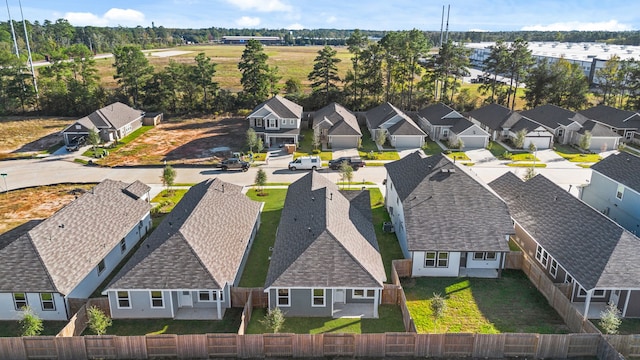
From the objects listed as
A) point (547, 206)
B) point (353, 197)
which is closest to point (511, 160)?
point (547, 206)

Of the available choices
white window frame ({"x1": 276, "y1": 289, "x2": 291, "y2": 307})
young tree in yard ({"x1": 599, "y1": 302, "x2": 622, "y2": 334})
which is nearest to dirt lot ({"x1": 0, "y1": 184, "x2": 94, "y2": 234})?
white window frame ({"x1": 276, "y1": 289, "x2": 291, "y2": 307})

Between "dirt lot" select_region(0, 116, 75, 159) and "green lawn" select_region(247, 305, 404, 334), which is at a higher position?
"dirt lot" select_region(0, 116, 75, 159)

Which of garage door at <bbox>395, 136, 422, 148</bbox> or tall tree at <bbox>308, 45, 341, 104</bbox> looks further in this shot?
tall tree at <bbox>308, 45, 341, 104</bbox>

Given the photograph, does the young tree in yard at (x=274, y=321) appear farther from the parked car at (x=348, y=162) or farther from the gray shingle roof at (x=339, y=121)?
the gray shingle roof at (x=339, y=121)

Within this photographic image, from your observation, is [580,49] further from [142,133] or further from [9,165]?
[9,165]

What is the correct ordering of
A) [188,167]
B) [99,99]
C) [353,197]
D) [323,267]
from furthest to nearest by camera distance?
1. [99,99]
2. [188,167]
3. [353,197]
4. [323,267]

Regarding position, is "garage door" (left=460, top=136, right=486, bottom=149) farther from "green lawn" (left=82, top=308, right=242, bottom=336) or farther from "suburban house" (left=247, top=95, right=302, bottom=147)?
"green lawn" (left=82, top=308, right=242, bottom=336)

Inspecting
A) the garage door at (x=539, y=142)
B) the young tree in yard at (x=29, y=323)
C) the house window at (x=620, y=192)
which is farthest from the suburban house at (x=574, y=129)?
the young tree in yard at (x=29, y=323)
